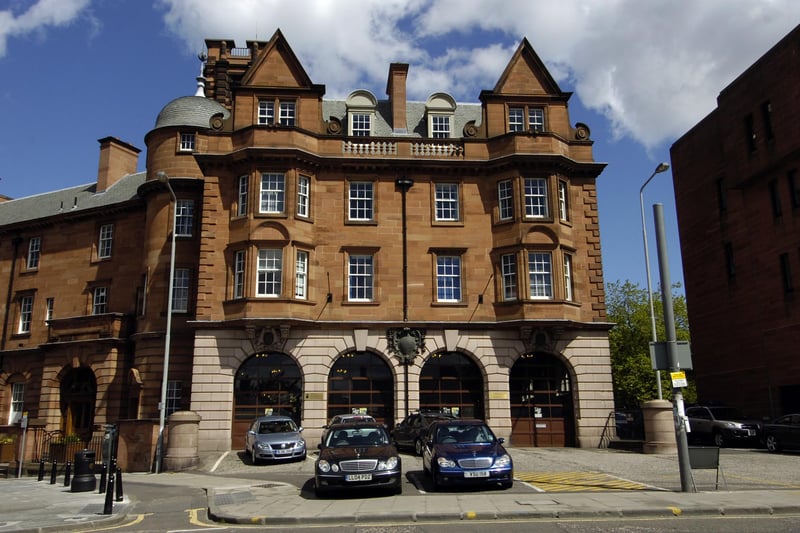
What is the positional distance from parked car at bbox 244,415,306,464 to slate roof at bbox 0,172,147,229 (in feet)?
61.1

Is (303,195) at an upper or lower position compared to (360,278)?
upper

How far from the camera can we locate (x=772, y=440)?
2389cm

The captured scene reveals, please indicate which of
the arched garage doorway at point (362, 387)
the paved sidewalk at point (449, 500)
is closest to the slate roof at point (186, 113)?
the arched garage doorway at point (362, 387)

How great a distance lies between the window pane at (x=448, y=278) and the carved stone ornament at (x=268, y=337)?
271 inches

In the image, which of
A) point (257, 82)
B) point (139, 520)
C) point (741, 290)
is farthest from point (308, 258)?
point (741, 290)

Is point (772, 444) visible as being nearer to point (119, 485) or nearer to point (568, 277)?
point (568, 277)

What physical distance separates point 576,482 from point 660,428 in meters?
8.69

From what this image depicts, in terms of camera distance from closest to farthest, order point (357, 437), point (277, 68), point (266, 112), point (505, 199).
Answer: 1. point (357, 437)
2. point (505, 199)
3. point (266, 112)
4. point (277, 68)

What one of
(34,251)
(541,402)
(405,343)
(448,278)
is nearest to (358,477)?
(405,343)

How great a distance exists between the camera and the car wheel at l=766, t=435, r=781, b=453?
23672 millimetres

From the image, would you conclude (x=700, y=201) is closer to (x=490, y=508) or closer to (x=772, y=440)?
(x=772, y=440)

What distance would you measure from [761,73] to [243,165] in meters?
27.5

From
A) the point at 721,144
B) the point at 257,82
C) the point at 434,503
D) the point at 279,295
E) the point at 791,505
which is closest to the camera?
the point at 791,505

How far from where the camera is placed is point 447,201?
29453 mm
